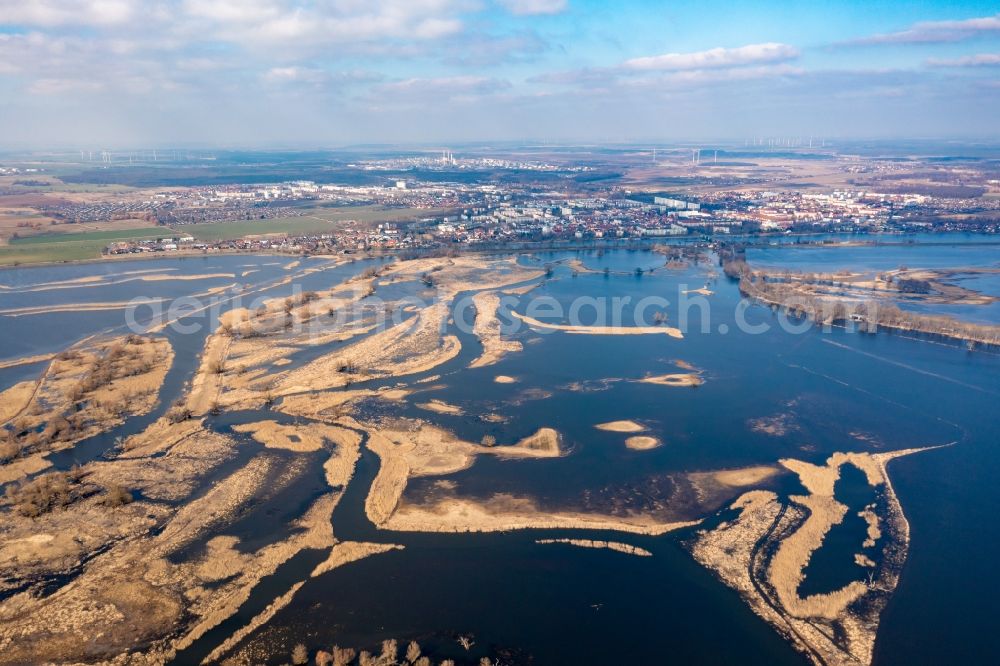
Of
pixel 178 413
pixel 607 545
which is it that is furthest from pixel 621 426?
pixel 178 413

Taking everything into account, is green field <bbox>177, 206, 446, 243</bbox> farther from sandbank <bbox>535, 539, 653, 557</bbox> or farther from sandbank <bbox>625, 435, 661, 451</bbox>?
sandbank <bbox>535, 539, 653, 557</bbox>

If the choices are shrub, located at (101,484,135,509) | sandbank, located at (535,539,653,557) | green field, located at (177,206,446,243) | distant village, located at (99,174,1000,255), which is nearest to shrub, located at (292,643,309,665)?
sandbank, located at (535,539,653,557)

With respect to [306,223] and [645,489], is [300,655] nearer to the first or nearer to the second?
[645,489]

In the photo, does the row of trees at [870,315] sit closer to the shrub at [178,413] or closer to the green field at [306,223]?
the shrub at [178,413]

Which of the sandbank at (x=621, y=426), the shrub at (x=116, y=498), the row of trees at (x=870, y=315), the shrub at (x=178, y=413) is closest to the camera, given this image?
the shrub at (x=116, y=498)

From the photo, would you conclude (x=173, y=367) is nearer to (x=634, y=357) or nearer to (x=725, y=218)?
(x=634, y=357)

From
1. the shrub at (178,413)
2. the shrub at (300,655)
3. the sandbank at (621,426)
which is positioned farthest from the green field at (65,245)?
the shrub at (300,655)
